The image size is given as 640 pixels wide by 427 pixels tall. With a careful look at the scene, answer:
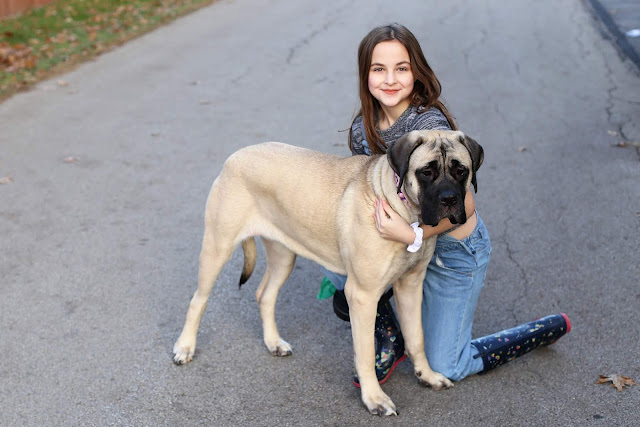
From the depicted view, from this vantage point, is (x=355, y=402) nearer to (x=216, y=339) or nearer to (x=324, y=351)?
(x=324, y=351)

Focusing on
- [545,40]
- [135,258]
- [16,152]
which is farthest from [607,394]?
[545,40]

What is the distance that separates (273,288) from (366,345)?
926 millimetres

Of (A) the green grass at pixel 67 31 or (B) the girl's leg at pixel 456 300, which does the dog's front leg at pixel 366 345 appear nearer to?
(B) the girl's leg at pixel 456 300

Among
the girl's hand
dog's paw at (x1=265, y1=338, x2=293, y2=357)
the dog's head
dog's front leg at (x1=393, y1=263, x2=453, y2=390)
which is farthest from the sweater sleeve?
dog's paw at (x1=265, y1=338, x2=293, y2=357)

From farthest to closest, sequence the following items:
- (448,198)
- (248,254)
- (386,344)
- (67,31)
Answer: (67,31) → (248,254) → (386,344) → (448,198)

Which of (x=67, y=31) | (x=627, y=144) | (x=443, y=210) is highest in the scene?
(x=443, y=210)

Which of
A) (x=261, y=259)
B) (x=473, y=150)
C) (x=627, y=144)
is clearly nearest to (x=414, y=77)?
(x=473, y=150)

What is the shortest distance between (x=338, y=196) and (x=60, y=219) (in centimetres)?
339

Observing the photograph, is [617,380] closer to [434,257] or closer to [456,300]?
[456,300]

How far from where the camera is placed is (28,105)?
9688 mm

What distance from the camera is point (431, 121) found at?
3.88 metres

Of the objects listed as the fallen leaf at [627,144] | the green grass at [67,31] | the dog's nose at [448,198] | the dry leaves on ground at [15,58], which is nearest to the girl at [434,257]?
the dog's nose at [448,198]

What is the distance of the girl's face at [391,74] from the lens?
3971 millimetres

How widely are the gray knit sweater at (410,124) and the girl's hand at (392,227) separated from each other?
19.3 inches
